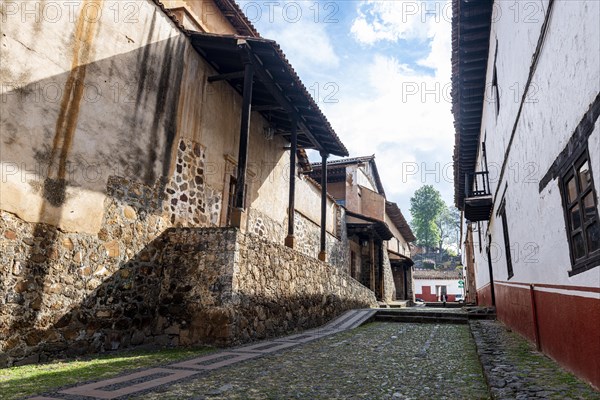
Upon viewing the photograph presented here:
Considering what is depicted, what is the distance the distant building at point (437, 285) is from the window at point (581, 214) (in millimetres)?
39784

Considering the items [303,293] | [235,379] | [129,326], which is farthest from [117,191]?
[303,293]

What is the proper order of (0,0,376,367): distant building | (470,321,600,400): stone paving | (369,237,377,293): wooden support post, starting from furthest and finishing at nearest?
(369,237,377,293): wooden support post
(0,0,376,367): distant building
(470,321,600,400): stone paving

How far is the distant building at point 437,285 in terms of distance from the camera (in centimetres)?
4094

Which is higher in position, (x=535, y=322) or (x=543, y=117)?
(x=543, y=117)

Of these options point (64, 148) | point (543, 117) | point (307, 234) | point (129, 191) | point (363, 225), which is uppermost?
point (363, 225)

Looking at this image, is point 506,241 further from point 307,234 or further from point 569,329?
point 307,234

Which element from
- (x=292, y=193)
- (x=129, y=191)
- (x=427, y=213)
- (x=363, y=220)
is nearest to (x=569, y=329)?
(x=129, y=191)

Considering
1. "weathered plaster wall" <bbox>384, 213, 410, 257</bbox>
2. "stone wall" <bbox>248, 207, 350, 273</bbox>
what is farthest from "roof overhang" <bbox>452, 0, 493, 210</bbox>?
"weathered plaster wall" <bbox>384, 213, 410, 257</bbox>

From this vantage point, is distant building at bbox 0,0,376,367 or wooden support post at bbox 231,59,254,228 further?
wooden support post at bbox 231,59,254,228

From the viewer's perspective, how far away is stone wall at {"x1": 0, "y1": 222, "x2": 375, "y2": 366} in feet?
14.9

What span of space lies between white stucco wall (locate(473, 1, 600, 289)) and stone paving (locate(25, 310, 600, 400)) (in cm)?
92

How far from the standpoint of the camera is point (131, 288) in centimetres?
588

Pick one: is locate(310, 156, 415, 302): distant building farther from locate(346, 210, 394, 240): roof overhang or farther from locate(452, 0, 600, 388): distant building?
locate(452, 0, 600, 388): distant building

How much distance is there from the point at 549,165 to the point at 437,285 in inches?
1580
